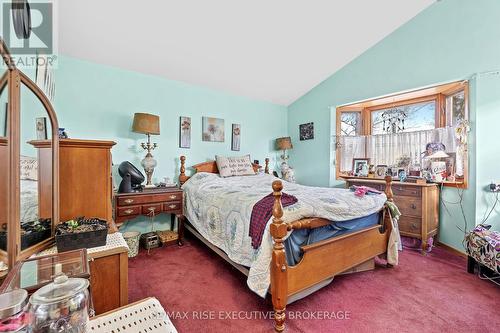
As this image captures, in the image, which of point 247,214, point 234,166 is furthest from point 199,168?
point 247,214

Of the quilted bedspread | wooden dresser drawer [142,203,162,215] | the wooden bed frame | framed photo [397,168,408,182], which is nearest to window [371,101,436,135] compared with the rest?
framed photo [397,168,408,182]

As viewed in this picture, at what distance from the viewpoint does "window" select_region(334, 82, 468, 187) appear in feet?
9.45

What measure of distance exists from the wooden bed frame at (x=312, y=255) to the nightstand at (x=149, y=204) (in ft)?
5.85

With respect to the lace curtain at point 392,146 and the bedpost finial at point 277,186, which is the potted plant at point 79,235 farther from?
the lace curtain at point 392,146

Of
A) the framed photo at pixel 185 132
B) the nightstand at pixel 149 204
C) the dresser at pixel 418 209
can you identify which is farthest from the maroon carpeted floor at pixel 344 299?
the framed photo at pixel 185 132

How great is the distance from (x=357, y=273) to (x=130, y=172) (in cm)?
270

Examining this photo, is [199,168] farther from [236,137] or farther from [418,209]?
[418,209]

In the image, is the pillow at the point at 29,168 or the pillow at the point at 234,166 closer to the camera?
the pillow at the point at 29,168

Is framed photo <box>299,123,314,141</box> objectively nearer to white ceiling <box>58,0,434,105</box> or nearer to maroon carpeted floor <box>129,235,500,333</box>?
white ceiling <box>58,0,434,105</box>

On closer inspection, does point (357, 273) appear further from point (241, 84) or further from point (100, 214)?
point (241, 84)

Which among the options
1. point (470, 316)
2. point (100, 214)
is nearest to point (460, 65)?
point (470, 316)

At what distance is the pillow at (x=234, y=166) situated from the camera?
3440 mm

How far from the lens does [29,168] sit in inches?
41.4

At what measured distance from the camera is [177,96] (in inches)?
132
